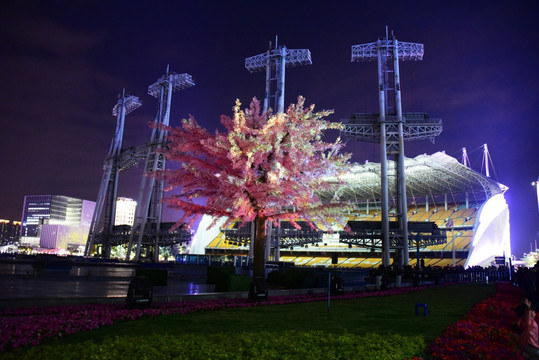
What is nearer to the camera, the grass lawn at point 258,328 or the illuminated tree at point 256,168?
the grass lawn at point 258,328

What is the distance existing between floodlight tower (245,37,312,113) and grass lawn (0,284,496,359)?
116 feet

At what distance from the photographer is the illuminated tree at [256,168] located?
58.9 feet

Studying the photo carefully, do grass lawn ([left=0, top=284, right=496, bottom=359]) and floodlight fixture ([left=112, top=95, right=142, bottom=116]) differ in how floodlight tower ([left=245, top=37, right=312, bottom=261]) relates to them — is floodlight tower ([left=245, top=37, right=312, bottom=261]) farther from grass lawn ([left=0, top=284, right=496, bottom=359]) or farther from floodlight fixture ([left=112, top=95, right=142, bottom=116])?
floodlight fixture ([left=112, top=95, right=142, bottom=116])

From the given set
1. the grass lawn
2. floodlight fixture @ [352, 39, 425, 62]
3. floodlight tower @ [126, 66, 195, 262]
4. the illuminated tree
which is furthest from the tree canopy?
floodlight tower @ [126, 66, 195, 262]

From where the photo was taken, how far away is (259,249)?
1908cm

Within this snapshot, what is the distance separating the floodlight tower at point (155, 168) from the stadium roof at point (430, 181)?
31521 millimetres

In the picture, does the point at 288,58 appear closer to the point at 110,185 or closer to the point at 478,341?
the point at 478,341

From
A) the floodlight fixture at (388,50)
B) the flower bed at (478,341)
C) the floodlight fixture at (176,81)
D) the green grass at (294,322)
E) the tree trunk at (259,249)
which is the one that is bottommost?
the green grass at (294,322)

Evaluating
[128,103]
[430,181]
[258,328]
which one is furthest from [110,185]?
[258,328]

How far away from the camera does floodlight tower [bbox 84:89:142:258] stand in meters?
83.7

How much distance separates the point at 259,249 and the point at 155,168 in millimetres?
52130

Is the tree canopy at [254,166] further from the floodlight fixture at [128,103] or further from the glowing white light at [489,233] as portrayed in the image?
the floodlight fixture at [128,103]

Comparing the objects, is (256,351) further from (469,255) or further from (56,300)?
(469,255)

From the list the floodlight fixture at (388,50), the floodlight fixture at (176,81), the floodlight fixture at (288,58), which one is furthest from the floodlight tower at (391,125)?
the floodlight fixture at (176,81)
